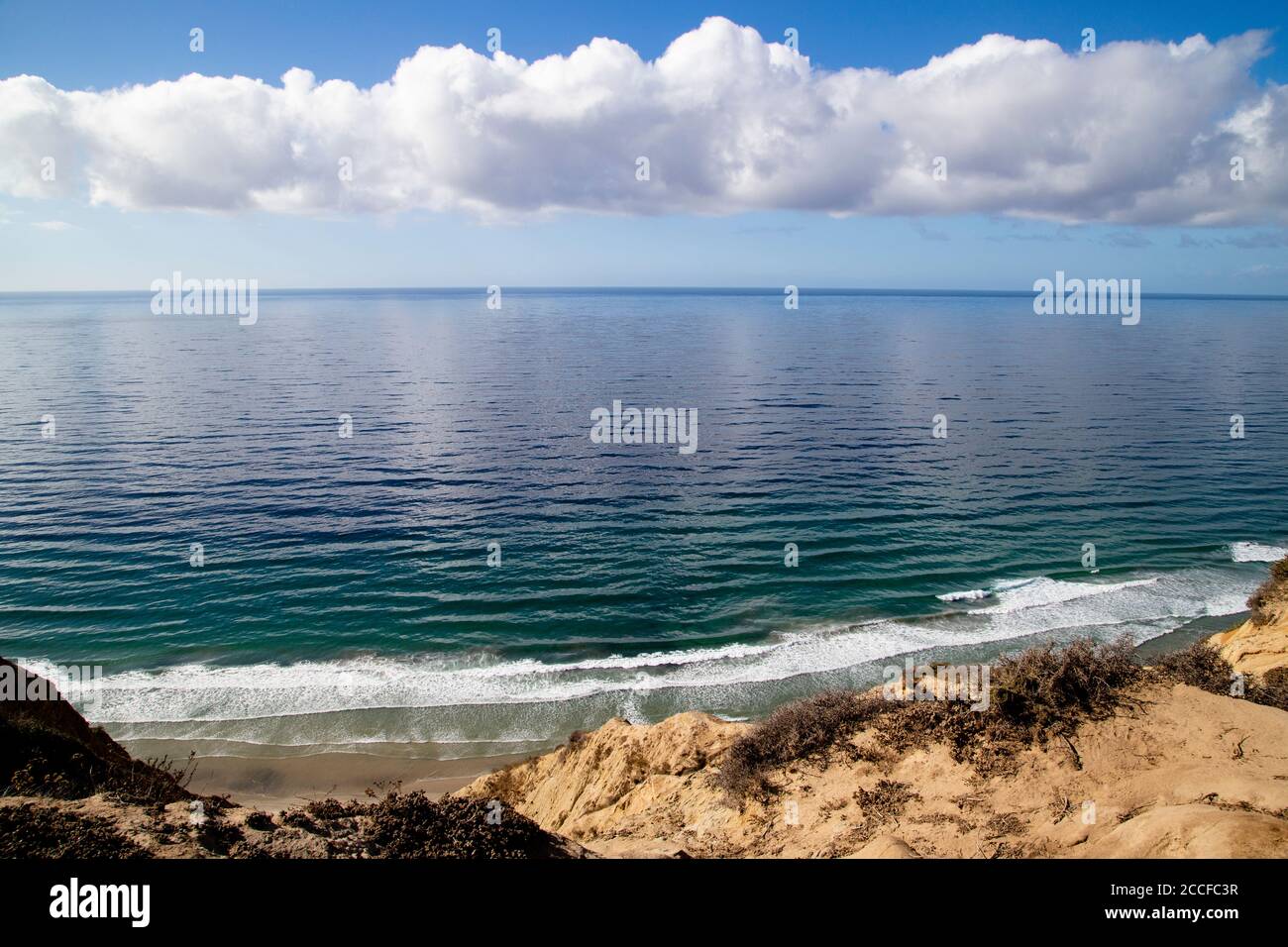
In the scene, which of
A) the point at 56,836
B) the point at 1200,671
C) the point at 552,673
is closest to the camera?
the point at 56,836

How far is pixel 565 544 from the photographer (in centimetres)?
2847

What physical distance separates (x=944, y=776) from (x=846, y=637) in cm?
1087

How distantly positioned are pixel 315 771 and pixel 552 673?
6.45 m

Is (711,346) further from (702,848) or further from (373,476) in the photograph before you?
(702,848)

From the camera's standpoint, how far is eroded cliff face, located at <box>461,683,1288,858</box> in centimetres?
895

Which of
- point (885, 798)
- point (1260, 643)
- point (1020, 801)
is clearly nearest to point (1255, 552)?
point (1260, 643)

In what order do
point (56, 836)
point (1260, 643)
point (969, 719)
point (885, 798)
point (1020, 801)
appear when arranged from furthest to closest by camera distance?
point (1260, 643)
point (969, 719)
point (885, 798)
point (1020, 801)
point (56, 836)

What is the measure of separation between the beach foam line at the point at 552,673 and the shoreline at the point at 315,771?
0.87 metres

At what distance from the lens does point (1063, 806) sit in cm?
1021

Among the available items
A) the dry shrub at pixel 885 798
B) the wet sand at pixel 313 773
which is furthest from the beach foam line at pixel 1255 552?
the wet sand at pixel 313 773

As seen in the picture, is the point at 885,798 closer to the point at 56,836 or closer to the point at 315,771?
the point at 56,836

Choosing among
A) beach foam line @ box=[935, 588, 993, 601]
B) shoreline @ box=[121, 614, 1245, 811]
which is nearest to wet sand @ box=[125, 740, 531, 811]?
shoreline @ box=[121, 614, 1245, 811]
